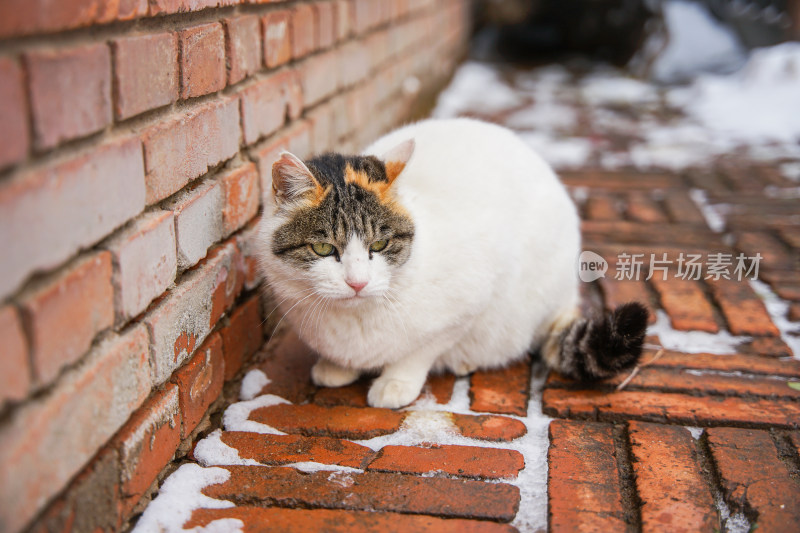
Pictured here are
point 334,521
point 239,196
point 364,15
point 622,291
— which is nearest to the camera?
point 334,521

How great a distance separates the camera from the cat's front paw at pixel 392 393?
1969mm

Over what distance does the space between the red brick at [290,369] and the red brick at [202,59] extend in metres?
0.89

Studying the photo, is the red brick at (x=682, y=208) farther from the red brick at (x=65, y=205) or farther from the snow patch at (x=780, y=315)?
the red brick at (x=65, y=205)

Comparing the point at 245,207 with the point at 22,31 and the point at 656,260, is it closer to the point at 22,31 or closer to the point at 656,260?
the point at 22,31

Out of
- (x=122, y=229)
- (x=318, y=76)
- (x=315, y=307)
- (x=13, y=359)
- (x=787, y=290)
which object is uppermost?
(x=318, y=76)

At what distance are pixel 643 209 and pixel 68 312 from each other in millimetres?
2958

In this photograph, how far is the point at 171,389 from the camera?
1.63m

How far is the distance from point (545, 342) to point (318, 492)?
1.02 m

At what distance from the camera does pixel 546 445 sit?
1810 mm

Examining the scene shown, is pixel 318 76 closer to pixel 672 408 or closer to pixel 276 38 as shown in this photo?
pixel 276 38

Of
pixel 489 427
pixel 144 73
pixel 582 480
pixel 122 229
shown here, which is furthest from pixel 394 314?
pixel 144 73

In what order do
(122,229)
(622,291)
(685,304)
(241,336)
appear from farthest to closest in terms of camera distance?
(622,291)
(685,304)
(241,336)
(122,229)

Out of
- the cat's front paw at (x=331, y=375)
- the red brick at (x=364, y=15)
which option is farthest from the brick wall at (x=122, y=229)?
the red brick at (x=364, y=15)

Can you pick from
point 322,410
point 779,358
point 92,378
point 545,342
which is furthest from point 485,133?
point 92,378
